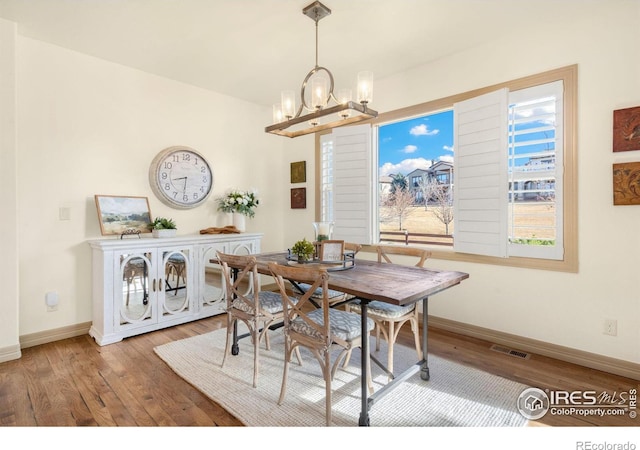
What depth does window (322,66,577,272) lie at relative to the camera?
8.58 ft

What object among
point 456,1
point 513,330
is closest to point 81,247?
point 456,1

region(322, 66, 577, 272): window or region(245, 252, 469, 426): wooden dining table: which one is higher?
region(322, 66, 577, 272): window

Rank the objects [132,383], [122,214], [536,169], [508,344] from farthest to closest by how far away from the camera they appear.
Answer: [122,214], [508,344], [536,169], [132,383]

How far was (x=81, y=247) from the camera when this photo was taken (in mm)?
3227

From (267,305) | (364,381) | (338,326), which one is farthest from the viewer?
(267,305)

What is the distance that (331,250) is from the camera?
8.32 feet

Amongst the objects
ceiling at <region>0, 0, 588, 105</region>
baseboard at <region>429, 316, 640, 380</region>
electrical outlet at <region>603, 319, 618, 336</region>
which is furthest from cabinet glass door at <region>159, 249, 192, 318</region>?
electrical outlet at <region>603, 319, 618, 336</region>

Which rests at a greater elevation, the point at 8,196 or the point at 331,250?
the point at 8,196

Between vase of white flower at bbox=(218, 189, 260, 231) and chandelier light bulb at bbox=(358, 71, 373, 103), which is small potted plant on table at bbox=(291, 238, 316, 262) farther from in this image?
vase of white flower at bbox=(218, 189, 260, 231)

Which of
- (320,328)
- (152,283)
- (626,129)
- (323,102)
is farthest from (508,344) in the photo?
(152,283)

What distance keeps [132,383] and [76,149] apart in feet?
7.82

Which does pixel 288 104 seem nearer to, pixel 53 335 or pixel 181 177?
pixel 181 177
